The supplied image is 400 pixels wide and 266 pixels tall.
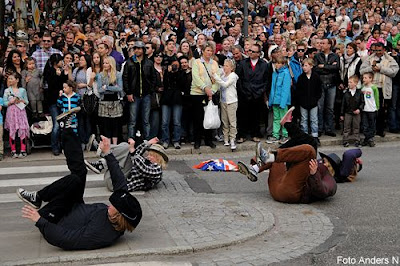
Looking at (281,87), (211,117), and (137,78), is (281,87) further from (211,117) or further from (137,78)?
(137,78)

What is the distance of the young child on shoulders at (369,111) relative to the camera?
1419 centimetres

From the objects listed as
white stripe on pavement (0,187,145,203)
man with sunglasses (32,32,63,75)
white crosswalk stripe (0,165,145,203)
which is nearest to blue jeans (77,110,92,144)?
white crosswalk stripe (0,165,145,203)

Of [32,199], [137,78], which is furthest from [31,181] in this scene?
[137,78]

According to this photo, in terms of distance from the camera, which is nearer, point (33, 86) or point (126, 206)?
point (126, 206)

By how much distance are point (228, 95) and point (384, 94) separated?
356cm

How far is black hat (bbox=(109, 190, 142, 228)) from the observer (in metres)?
7.28

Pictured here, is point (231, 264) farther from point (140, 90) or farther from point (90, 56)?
point (90, 56)

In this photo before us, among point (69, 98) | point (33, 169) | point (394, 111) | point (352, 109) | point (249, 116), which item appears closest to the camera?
point (33, 169)

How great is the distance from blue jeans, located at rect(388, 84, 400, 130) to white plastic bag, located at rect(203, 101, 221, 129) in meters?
4.14

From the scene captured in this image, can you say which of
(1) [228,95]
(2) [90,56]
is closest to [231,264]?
(1) [228,95]

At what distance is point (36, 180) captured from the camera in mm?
11336

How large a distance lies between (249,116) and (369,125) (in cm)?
252

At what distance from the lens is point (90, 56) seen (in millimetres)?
14023

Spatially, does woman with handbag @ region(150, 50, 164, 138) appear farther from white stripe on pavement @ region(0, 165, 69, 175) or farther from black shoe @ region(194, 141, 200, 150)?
white stripe on pavement @ region(0, 165, 69, 175)
